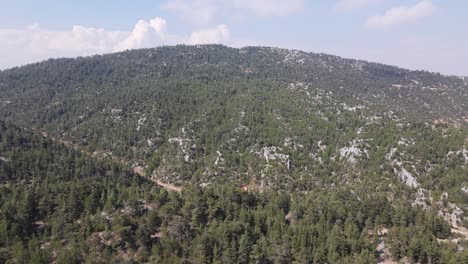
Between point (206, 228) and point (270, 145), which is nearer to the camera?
point (206, 228)

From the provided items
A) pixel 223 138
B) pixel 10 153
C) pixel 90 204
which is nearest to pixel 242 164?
pixel 223 138

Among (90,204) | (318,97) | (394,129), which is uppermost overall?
(318,97)

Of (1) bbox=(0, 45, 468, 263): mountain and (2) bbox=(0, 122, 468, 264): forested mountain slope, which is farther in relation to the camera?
(1) bbox=(0, 45, 468, 263): mountain

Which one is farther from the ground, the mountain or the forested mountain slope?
the mountain

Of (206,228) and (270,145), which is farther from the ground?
(270,145)

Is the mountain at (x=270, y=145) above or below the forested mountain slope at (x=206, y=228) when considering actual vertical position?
above

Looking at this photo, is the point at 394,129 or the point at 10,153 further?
the point at 394,129

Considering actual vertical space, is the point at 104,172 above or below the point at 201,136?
below

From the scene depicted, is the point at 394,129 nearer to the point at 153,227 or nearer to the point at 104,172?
the point at 153,227

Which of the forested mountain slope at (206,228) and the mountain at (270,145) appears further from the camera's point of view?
the mountain at (270,145)

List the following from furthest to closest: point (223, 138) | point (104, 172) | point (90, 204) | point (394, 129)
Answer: point (223, 138) < point (394, 129) < point (104, 172) < point (90, 204)

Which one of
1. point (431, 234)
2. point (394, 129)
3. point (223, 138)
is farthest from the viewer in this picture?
point (223, 138)
